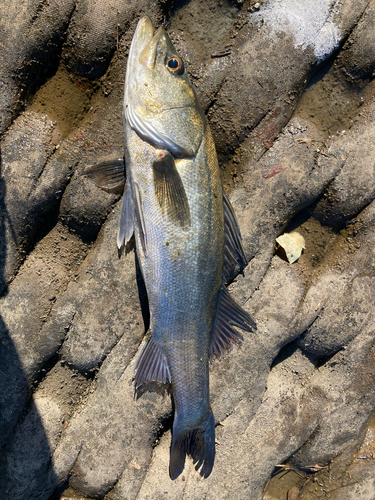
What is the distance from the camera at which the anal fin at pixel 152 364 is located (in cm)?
347

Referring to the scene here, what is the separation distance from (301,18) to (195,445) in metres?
5.19

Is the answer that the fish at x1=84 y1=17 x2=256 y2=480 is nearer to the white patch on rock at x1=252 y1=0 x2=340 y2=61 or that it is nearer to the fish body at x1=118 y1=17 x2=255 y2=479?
the fish body at x1=118 y1=17 x2=255 y2=479

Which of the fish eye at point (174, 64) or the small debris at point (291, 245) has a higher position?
the fish eye at point (174, 64)

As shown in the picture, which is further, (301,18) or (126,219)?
(301,18)

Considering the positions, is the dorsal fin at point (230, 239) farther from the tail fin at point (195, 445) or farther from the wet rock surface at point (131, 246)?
the tail fin at point (195, 445)

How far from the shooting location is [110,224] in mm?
3799

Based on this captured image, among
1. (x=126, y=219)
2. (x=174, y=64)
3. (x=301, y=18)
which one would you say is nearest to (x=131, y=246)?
(x=126, y=219)

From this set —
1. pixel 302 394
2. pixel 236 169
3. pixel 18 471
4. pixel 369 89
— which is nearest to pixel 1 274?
pixel 18 471

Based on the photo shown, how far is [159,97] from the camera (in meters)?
3.00

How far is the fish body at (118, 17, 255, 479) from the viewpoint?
9.89 ft

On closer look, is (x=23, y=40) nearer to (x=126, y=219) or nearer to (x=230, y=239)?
(x=126, y=219)

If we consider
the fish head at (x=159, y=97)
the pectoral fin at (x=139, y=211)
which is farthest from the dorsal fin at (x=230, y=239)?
the pectoral fin at (x=139, y=211)

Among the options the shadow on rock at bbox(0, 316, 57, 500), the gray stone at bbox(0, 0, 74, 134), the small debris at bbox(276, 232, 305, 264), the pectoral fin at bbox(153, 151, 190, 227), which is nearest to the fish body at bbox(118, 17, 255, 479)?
the pectoral fin at bbox(153, 151, 190, 227)

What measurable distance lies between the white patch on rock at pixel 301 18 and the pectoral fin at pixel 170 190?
227cm
